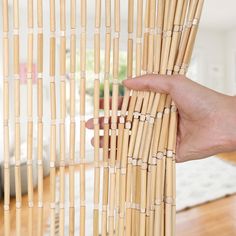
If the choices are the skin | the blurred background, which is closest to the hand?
the skin

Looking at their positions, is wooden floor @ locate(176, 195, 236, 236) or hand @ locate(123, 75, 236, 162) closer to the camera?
hand @ locate(123, 75, 236, 162)

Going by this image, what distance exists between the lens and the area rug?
238 centimetres

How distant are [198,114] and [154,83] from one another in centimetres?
15

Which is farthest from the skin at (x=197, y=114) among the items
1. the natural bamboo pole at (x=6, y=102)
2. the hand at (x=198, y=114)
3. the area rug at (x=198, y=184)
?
the area rug at (x=198, y=184)

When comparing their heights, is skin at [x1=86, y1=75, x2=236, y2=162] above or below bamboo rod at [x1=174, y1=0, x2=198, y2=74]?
below

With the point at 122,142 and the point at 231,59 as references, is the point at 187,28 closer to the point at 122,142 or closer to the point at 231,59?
the point at 122,142

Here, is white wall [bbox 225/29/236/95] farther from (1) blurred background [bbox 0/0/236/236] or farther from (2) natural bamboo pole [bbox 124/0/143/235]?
(2) natural bamboo pole [bbox 124/0/143/235]

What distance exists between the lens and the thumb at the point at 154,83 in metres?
0.61

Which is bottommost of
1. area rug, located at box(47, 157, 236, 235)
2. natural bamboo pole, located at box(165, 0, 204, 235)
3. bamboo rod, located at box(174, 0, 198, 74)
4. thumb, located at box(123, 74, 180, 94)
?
area rug, located at box(47, 157, 236, 235)

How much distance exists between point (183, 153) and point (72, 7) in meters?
0.46

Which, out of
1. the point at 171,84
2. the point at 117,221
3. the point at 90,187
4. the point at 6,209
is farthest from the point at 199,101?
the point at 90,187

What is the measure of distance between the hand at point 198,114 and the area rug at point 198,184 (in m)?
1.45

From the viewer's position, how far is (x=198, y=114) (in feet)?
2.21

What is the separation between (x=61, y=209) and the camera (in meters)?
0.68
